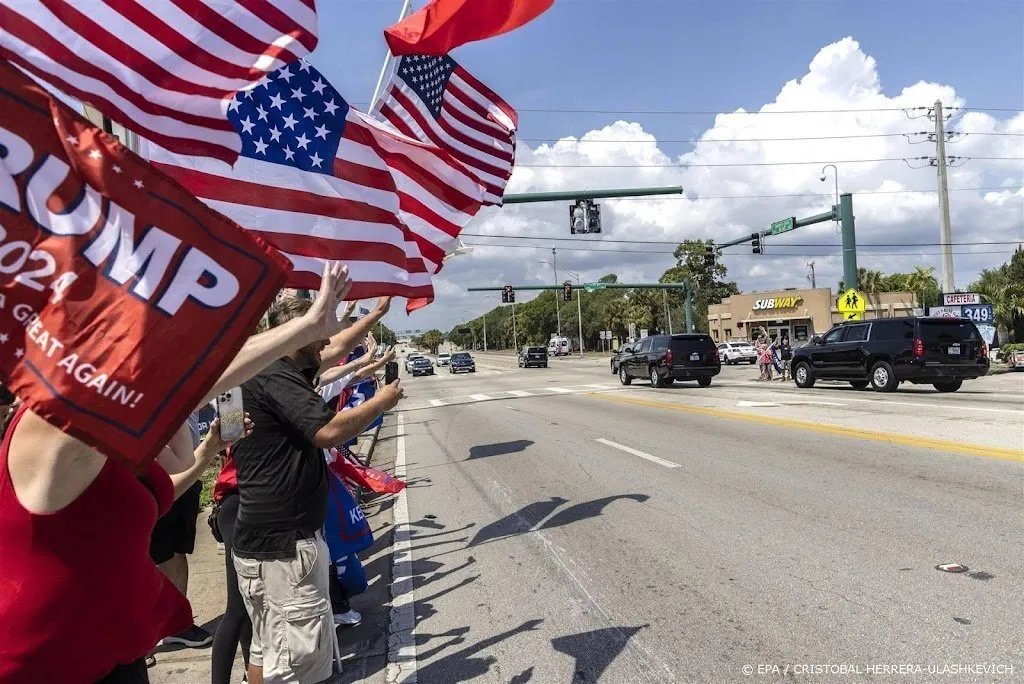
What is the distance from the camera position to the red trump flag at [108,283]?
153cm

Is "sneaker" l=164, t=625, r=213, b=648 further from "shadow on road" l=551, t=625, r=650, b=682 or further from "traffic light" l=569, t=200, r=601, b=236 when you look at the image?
"traffic light" l=569, t=200, r=601, b=236

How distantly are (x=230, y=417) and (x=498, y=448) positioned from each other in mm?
9635

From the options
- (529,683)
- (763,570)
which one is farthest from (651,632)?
(763,570)

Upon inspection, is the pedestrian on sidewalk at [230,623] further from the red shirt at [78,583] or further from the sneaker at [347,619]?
the red shirt at [78,583]

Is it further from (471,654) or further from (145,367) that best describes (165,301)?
(471,654)

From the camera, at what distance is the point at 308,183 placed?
351 centimetres

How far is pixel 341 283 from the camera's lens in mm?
2082

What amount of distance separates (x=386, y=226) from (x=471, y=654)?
259cm

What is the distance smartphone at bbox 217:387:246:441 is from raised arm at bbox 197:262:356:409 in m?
0.59

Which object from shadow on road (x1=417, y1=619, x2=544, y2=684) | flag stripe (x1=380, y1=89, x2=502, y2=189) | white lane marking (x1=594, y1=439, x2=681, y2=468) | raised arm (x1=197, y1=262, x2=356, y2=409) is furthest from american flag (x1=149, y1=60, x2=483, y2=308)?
white lane marking (x1=594, y1=439, x2=681, y2=468)

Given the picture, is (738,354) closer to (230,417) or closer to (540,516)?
(540,516)

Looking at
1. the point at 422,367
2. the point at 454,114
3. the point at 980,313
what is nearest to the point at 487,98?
the point at 454,114

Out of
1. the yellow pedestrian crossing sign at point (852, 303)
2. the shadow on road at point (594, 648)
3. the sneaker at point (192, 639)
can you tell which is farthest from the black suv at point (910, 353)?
the sneaker at point (192, 639)

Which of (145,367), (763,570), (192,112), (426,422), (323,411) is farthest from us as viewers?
(426,422)
